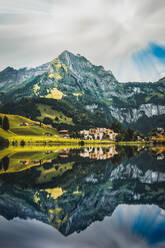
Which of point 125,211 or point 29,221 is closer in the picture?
point 29,221

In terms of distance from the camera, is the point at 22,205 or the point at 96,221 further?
the point at 22,205

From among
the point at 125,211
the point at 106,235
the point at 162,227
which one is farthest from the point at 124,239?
the point at 125,211

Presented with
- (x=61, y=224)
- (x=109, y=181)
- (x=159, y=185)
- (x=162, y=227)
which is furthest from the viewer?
(x=109, y=181)

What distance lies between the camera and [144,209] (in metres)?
18.5

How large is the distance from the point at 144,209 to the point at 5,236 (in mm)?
9687

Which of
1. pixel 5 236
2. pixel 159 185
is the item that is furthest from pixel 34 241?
pixel 159 185

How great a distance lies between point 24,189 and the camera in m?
27.0

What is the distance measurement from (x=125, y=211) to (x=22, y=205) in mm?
8009

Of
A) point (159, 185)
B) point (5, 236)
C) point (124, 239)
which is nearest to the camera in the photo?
point (124, 239)

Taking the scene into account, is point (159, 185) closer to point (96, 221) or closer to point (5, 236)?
point (96, 221)

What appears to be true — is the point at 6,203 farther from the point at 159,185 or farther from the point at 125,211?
the point at 159,185

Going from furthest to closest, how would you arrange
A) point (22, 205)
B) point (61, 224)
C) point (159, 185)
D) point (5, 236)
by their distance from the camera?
1. point (159, 185)
2. point (22, 205)
3. point (61, 224)
4. point (5, 236)

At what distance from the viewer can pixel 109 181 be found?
31781 millimetres

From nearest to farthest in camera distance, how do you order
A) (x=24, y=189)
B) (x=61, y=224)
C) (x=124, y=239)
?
(x=124, y=239) < (x=61, y=224) < (x=24, y=189)
